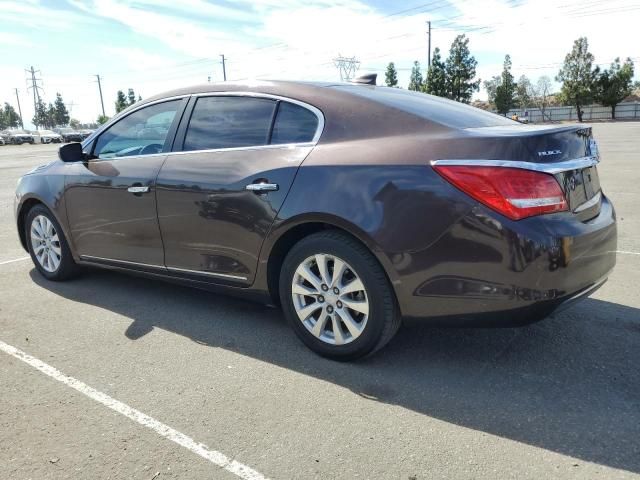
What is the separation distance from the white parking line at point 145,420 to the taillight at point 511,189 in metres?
1.65

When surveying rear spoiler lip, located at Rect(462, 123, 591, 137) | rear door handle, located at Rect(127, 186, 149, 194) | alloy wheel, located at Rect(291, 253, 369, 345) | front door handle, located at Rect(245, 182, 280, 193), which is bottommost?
alloy wheel, located at Rect(291, 253, 369, 345)

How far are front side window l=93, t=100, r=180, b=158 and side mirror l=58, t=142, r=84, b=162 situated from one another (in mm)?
123

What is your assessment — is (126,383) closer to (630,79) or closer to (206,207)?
(206,207)

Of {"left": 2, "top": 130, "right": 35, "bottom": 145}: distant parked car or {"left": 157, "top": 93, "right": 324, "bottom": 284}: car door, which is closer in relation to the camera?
{"left": 157, "top": 93, "right": 324, "bottom": 284}: car door

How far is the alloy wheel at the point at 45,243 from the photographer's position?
5016 millimetres

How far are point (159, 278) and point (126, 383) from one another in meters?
1.23

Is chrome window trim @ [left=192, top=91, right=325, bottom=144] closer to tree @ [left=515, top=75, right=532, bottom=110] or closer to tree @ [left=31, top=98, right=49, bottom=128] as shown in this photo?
tree @ [left=515, top=75, right=532, bottom=110]

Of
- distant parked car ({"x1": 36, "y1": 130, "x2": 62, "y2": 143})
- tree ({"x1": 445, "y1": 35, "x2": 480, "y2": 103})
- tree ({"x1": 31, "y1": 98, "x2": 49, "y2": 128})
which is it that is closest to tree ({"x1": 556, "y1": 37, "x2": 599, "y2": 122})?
tree ({"x1": 445, "y1": 35, "x2": 480, "y2": 103})

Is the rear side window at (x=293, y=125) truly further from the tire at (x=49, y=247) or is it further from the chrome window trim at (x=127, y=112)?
the tire at (x=49, y=247)

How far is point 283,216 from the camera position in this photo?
10.8 feet

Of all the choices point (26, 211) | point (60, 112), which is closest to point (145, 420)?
point (26, 211)

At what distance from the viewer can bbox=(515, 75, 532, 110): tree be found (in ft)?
313

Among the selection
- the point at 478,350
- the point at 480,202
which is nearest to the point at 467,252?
the point at 480,202

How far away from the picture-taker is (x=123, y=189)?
4.21m
